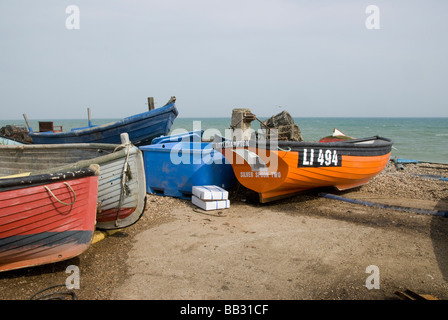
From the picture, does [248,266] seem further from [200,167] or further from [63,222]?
[200,167]

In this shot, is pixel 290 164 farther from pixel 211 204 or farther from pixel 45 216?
pixel 45 216

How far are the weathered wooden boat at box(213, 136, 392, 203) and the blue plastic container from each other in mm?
474

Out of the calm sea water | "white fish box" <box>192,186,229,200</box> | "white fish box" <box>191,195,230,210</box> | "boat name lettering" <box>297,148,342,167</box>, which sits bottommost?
the calm sea water

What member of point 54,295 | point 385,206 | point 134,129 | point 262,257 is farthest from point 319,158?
point 134,129

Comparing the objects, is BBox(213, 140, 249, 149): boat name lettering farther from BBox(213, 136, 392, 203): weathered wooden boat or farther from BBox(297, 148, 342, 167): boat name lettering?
BBox(297, 148, 342, 167): boat name lettering

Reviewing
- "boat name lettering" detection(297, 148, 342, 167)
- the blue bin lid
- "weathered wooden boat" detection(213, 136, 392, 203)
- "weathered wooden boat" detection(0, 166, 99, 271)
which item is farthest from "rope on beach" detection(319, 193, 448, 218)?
"weathered wooden boat" detection(0, 166, 99, 271)

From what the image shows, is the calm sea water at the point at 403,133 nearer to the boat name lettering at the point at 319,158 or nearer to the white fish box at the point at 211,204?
the white fish box at the point at 211,204

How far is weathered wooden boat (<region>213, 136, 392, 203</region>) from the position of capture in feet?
21.0

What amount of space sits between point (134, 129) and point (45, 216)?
24.3ft

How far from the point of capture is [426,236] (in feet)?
16.8

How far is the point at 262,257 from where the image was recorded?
4.45 m

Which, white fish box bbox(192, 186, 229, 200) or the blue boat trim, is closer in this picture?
white fish box bbox(192, 186, 229, 200)

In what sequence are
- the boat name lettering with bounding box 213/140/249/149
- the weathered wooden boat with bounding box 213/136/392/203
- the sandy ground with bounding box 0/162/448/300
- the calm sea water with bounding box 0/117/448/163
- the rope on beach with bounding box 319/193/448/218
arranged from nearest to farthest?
the sandy ground with bounding box 0/162/448/300 < the rope on beach with bounding box 319/193/448/218 < the weathered wooden boat with bounding box 213/136/392/203 < the boat name lettering with bounding box 213/140/249/149 < the calm sea water with bounding box 0/117/448/163

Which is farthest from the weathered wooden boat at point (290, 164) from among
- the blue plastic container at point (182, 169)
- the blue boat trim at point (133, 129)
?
the blue boat trim at point (133, 129)
